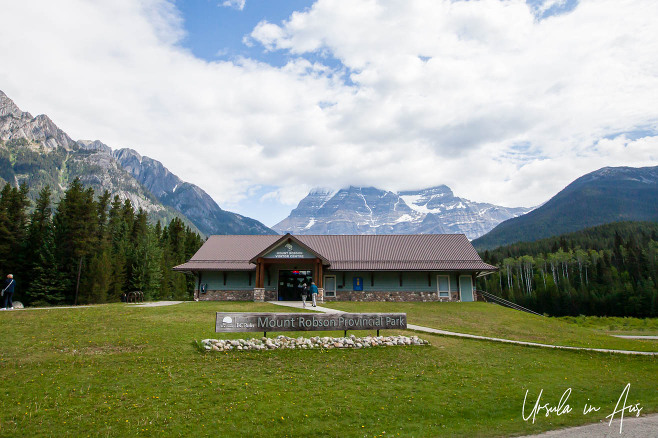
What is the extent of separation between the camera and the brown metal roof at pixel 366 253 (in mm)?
34156

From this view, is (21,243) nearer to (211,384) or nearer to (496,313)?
(211,384)

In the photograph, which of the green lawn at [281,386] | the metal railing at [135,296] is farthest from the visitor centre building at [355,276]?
the green lawn at [281,386]

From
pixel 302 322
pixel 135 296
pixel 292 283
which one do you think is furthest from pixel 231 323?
pixel 135 296

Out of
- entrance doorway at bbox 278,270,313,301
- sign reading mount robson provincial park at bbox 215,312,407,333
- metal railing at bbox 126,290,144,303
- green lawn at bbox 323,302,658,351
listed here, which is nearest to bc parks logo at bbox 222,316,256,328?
sign reading mount robson provincial park at bbox 215,312,407,333

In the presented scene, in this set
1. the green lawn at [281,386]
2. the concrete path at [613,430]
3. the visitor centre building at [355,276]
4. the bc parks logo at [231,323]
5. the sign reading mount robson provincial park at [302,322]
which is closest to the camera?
the concrete path at [613,430]

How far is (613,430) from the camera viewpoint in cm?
786

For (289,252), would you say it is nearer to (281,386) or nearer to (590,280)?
(281,386)

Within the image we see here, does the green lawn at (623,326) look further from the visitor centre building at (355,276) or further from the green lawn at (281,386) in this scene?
the green lawn at (281,386)

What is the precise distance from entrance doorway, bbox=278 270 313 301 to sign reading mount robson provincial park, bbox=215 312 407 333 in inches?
738

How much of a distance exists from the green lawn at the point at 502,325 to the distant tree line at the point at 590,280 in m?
56.2

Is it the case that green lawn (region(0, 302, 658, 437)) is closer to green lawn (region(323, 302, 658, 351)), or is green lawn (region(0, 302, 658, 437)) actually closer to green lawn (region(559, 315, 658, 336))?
green lawn (region(323, 302, 658, 351))

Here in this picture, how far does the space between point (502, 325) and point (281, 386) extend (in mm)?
16974

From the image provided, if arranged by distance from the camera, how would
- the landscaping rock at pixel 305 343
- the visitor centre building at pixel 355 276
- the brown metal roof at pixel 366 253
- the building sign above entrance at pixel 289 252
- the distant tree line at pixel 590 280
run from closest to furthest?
the landscaping rock at pixel 305 343 < the building sign above entrance at pixel 289 252 < the visitor centre building at pixel 355 276 < the brown metal roof at pixel 366 253 < the distant tree line at pixel 590 280

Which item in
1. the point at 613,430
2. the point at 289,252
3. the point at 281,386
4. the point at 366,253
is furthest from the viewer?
the point at 366,253
